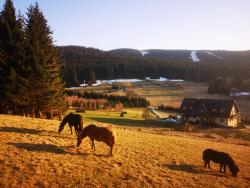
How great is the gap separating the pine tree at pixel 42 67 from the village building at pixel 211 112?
153ft

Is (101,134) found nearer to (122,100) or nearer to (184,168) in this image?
(184,168)

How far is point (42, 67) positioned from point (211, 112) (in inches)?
2067

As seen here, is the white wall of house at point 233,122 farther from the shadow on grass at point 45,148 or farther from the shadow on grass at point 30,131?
the shadow on grass at point 45,148

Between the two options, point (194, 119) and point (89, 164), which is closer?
point (89, 164)

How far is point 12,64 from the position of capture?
4041 centimetres

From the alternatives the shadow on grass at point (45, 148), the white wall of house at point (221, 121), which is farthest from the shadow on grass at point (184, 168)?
the white wall of house at point (221, 121)

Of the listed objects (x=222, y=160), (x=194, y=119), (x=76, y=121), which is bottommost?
(x=222, y=160)

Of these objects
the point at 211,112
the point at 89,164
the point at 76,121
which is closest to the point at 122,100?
the point at 211,112

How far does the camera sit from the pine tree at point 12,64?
39256 millimetres

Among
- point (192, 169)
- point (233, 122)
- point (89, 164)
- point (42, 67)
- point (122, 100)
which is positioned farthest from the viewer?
point (122, 100)

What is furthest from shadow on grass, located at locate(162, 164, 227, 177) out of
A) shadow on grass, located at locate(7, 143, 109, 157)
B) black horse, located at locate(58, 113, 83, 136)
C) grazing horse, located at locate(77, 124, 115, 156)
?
black horse, located at locate(58, 113, 83, 136)

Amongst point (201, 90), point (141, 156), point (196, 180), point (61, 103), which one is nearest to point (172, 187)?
point (196, 180)

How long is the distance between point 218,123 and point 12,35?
2206 inches

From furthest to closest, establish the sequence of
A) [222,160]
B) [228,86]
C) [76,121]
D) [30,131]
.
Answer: [228,86], [76,121], [30,131], [222,160]
